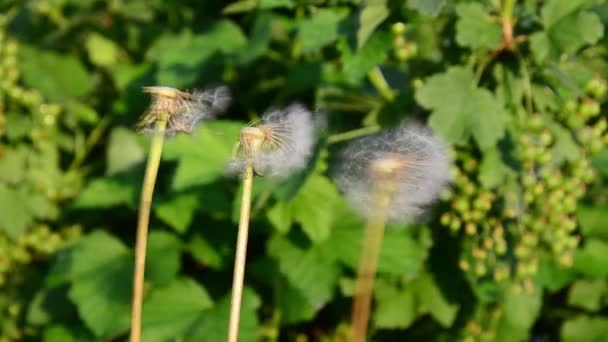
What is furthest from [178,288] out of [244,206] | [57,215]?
[244,206]

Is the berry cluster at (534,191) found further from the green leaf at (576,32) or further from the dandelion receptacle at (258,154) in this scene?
the dandelion receptacle at (258,154)

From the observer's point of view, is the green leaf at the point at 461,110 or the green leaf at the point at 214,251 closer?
the green leaf at the point at 461,110

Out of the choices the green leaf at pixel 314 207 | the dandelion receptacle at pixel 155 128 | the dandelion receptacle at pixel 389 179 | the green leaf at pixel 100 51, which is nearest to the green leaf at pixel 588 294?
the green leaf at pixel 314 207

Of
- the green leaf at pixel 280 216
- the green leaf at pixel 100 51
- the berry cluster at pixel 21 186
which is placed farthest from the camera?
the green leaf at pixel 100 51

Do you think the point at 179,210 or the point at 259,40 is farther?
the point at 179,210

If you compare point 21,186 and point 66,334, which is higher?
point 21,186

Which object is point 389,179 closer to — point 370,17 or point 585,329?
point 370,17

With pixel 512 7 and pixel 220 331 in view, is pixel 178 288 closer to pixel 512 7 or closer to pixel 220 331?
pixel 220 331

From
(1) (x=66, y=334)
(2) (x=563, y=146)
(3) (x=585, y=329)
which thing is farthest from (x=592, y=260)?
(1) (x=66, y=334)
